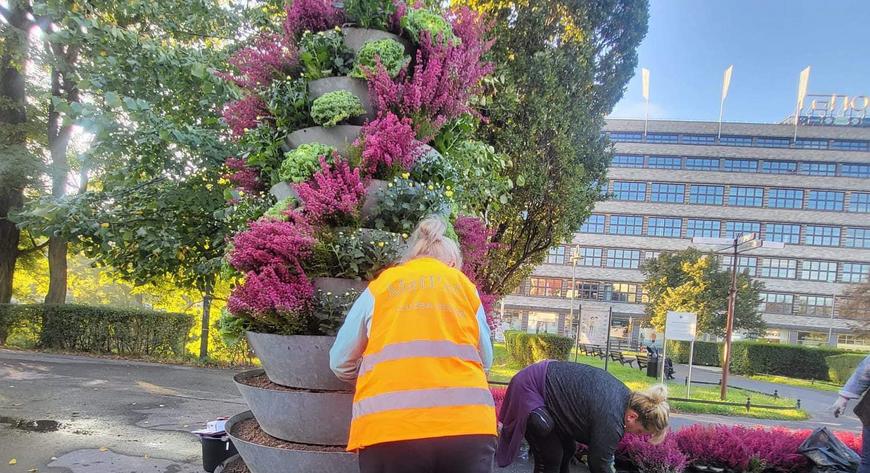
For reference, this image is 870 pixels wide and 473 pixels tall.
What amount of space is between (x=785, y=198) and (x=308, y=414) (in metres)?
58.6

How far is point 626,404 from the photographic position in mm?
3303

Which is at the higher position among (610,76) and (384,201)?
(610,76)

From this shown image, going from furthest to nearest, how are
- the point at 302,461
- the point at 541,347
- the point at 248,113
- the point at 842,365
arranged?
the point at 842,365, the point at 541,347, the point at 248,113, the point at 302,461

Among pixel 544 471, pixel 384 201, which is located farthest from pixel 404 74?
pixel 544 471

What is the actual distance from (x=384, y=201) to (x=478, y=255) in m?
0.84

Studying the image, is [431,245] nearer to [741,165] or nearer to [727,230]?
[727,230]

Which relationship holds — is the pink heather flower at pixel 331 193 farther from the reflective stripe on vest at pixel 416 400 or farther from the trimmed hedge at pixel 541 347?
the trimmed hedge at pixel 541 347

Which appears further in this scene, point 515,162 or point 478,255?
point 515,162

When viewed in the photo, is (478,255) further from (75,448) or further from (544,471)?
(75,448)

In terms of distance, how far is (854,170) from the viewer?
49.7 meters

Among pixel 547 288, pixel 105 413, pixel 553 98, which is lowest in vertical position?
pixel 547 288

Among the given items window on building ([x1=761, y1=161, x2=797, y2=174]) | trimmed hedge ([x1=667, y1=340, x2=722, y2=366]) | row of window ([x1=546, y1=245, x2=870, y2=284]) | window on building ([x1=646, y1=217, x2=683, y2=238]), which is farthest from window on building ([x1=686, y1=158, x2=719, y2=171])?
trimmed hedge ([x1=667, y1=340, x2=722, y2=366])

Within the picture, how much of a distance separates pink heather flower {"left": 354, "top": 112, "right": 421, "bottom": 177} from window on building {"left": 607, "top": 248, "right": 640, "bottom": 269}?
5195 cm

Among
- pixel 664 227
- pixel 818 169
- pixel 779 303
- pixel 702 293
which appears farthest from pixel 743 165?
pixel 702 293
